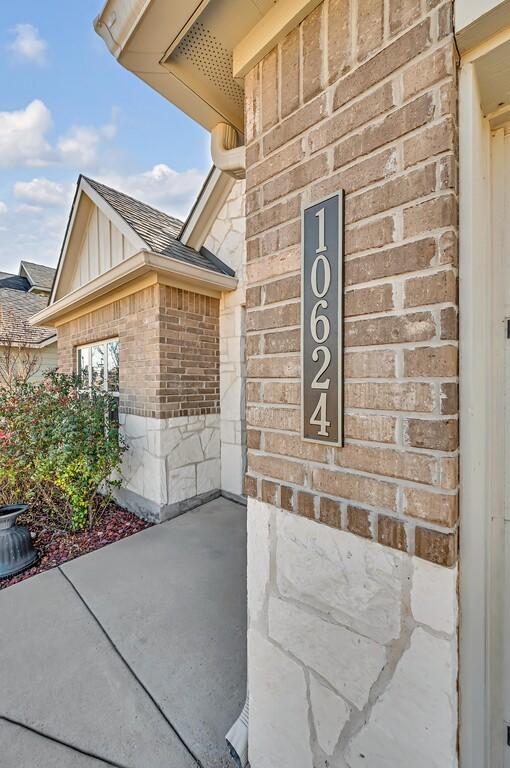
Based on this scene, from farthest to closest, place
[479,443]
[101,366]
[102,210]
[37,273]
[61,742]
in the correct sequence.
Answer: [37,273] → [101,366] → [102,210] → [61,742] → [479,443]

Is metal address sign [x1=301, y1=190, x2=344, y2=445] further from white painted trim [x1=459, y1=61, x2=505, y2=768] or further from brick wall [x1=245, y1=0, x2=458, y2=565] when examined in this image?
white painted trim [x1=459, y1=61, x2=505, y2=768]

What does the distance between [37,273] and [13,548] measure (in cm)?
1455

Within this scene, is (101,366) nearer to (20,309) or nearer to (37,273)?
(20,309)

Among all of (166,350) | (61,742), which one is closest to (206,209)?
(166,350)

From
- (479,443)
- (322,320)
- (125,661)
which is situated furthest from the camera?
(125,661)

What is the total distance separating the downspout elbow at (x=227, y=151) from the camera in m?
1.79

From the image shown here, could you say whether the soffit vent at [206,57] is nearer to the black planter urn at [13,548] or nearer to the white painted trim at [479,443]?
the white painted trim at [479,443]

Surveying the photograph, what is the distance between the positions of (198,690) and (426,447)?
2.24 m

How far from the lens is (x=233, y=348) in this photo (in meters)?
5.21

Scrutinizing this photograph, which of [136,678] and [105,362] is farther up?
[105,362]

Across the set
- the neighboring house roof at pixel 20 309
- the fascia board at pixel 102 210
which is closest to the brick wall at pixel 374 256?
the fascia board at pixel 102 210

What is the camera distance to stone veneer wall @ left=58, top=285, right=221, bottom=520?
462 centimetres

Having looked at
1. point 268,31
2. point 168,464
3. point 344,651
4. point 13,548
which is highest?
point 268,31

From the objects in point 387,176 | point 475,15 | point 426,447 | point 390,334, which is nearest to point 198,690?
point 426,447
